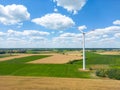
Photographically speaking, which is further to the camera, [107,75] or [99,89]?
[107,75]

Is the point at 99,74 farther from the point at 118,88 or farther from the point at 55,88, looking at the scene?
the point at 55,88

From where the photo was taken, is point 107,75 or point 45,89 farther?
point 107,75

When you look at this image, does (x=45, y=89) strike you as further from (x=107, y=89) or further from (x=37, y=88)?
(x=107, y=89)

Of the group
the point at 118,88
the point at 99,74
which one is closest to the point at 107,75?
the point at 99,74

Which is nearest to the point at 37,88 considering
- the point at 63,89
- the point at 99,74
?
the point at 63,89

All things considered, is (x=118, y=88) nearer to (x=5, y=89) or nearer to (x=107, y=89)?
(x=107, y=89)

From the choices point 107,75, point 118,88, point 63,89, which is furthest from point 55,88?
point 107,75

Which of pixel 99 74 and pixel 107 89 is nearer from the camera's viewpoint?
pixel 107 89
